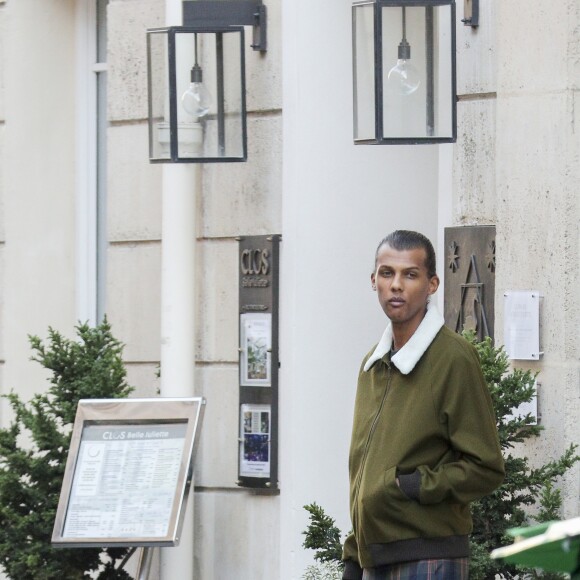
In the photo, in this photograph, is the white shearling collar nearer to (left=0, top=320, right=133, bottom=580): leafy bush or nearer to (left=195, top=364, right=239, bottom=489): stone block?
(left=0, top=320, right=133, bottom=580): leafy bush

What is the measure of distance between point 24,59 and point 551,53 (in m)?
3.97

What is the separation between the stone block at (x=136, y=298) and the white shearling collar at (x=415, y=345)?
3629mm

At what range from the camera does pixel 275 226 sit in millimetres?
7617

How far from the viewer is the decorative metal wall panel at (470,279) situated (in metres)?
6.47

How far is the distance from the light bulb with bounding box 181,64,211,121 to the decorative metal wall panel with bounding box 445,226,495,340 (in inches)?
55.9

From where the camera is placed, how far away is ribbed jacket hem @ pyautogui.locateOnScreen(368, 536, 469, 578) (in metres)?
4.48

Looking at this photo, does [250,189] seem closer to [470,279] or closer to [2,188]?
[470,279]

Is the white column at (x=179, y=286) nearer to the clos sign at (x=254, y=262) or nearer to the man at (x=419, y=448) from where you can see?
the clos sign at (x=254, y=262)

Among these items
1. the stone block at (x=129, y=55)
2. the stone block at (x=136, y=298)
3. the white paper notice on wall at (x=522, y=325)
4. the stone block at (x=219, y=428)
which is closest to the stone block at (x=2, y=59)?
the stone block at (x=129, y=55)

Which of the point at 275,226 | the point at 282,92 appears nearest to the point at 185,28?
the point at 282,92

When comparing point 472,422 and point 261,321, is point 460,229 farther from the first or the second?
point 472,422

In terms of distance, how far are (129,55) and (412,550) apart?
4534 mm

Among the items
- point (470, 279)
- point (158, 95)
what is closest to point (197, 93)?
point (158, 95)

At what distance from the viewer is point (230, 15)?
7531 mm
